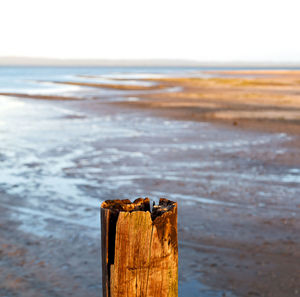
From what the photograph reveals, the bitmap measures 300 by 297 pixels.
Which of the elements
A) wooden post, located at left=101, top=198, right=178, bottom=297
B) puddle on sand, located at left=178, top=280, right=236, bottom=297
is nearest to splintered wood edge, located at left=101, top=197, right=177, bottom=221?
wooden post, located at left=101, top=198, right=178, bottom=297

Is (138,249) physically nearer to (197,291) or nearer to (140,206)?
(140,206)

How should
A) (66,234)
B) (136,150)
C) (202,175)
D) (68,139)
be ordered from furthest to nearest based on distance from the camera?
(68,139)
(136,150)
(202,175)
(66,234)

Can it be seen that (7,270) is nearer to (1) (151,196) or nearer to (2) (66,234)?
(2) (66,234)

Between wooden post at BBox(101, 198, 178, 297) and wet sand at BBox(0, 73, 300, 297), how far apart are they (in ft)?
7.56

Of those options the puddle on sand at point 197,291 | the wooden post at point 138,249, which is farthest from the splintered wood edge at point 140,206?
the puddle on sand at point 197,291

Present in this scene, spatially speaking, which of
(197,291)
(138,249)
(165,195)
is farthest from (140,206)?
(165,195)

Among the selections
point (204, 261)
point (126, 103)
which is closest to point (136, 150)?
point (204, 261)

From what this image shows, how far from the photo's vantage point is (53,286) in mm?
4184

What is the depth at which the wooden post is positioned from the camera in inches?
74.3

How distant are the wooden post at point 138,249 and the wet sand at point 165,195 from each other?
2.30 m

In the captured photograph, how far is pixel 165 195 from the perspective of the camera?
681cm

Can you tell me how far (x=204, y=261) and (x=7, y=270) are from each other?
84.2 inches

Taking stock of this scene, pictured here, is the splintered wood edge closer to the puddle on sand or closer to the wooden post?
the wooden post

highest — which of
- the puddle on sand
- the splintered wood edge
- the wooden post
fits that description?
the splintered wood edge
